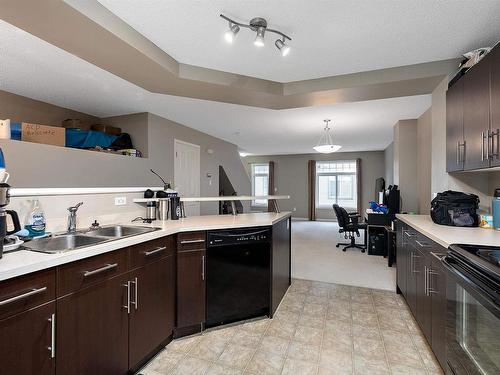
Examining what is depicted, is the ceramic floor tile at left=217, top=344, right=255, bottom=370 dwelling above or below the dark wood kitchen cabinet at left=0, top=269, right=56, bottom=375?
below

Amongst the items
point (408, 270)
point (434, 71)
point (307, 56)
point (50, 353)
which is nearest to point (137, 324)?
point (50, 353)

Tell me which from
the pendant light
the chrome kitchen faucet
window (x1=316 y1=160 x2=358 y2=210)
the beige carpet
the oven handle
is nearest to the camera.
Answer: the oven handle

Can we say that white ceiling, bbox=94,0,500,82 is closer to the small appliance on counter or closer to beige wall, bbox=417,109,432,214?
the small appliance on counter

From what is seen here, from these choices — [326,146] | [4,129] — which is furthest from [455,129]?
[4,129]

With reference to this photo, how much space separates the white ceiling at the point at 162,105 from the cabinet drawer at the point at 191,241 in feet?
6.54

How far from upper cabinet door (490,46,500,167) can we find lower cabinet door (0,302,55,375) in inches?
107

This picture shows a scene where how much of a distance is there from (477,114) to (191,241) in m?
2.40

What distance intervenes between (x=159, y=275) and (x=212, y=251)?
459mm

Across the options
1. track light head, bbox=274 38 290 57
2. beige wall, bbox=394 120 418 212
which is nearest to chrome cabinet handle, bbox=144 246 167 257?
track light head, bbox=274 38 290 57

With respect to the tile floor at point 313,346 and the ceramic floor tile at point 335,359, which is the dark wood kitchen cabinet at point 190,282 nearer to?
the tile floor at point 313,346

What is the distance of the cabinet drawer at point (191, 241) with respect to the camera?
6.89ft

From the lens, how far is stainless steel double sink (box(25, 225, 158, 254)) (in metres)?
1.62

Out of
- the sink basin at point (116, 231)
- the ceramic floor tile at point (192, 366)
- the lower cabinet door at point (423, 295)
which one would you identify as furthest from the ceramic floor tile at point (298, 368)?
the sink basin at point (116, 231)

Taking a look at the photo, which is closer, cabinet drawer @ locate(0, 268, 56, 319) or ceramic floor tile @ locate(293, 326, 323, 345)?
cabinet drawer @ locate(0, 268, 56, 319)
